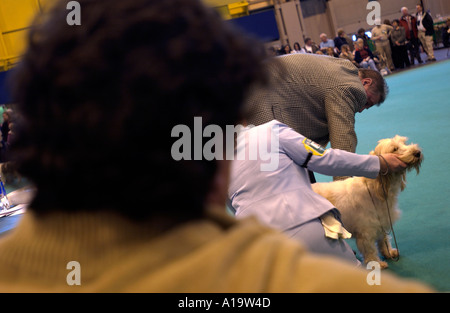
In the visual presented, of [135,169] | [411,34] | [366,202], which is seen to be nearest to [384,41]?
[411,34]


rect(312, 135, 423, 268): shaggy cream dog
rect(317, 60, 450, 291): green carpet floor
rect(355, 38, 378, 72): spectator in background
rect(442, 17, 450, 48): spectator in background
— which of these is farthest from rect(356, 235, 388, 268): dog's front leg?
rect(442, 17, 450, 48): spectator in background

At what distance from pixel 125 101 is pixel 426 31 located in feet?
70.9

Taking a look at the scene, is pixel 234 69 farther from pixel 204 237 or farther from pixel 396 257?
pixel 396 257

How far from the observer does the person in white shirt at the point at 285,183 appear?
9.97 feet

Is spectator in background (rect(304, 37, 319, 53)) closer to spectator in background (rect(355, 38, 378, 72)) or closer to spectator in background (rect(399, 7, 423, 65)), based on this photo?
spectator in background (rect(355, 38, 378, 72))

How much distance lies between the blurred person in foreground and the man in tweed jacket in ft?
12.0

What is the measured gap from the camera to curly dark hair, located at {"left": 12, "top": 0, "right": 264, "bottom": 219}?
27.0 inches

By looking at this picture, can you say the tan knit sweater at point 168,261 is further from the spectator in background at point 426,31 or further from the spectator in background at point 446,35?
the spectator in background at point 446,35

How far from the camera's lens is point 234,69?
0.75 meters

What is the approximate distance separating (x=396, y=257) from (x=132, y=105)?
14.3ft

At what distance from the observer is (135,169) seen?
0.70 metres

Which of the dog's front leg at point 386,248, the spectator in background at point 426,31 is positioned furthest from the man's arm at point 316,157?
the spectator in background at point 426,31

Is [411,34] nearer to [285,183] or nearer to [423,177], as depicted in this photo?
[423,177]
